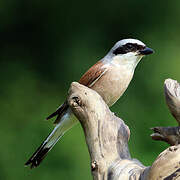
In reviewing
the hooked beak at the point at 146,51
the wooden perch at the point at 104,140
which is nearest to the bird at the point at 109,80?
the hooked beak at the point at 146,51

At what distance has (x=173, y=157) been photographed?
2.70 meters

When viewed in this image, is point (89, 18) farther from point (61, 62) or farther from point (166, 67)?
point (166, 67)

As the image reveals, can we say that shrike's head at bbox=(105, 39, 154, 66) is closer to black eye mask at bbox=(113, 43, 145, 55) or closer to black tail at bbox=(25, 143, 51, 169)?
black eye mask at bbox=(113, 43, 145, 55)

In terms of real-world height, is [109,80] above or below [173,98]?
below

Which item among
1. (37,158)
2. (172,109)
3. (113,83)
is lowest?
(37,158)

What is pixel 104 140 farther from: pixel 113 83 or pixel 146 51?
pixel 146 51

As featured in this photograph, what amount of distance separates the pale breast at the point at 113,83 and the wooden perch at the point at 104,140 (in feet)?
2.64

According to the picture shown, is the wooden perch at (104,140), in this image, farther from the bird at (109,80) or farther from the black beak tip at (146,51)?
the black beak tip at (146,51)

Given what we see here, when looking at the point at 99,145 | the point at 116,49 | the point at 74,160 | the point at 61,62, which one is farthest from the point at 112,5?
the point at 99,145

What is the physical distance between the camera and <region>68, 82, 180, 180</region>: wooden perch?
9.61 feet

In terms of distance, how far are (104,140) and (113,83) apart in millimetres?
1048

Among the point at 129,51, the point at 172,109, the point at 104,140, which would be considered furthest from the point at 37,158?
the point at 172,109

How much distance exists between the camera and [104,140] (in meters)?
3.06

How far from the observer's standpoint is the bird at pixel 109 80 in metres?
4.07
